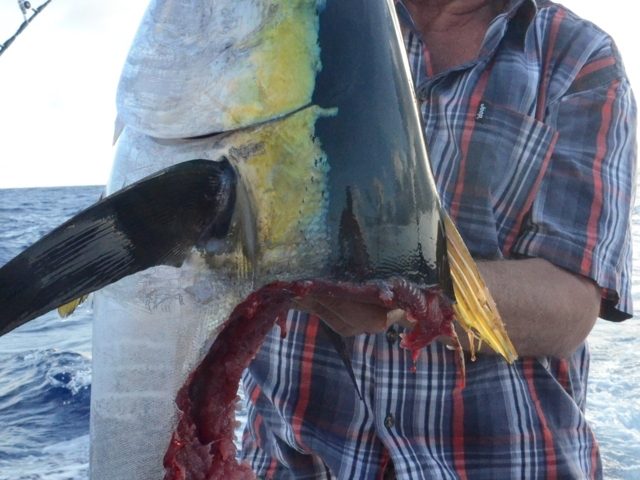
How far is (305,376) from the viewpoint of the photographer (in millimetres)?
2205

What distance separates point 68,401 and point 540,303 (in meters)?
4.08

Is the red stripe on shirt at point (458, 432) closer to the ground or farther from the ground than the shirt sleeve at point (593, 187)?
closer to the ground

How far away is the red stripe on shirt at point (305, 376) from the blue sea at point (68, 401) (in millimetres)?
2350

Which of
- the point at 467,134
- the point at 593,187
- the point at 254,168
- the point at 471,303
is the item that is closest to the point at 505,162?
the point at 467,134

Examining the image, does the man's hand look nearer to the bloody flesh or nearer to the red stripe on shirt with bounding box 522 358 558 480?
the bloody flesh

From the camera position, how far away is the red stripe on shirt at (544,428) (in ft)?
6.93

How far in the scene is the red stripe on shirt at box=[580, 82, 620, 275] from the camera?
2.13 meters

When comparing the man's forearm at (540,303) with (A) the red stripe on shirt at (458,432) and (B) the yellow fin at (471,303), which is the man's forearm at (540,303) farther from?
(B) the yellow fin at (471,303)

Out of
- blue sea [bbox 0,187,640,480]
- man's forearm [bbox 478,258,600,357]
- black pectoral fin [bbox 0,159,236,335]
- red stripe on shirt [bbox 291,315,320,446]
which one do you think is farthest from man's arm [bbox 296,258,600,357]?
blue sea [bbox 0,187,640,480]

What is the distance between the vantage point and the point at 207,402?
1305mm

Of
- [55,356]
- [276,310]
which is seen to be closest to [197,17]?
[276,310]

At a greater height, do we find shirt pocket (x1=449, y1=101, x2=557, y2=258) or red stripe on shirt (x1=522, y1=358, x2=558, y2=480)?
shirt pocket (x1=449, y1=101, x2=557, y2=258)

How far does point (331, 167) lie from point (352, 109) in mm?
111

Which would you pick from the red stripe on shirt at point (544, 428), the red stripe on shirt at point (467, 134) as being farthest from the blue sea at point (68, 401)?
the red stripe on shirt at point (467, 134)
